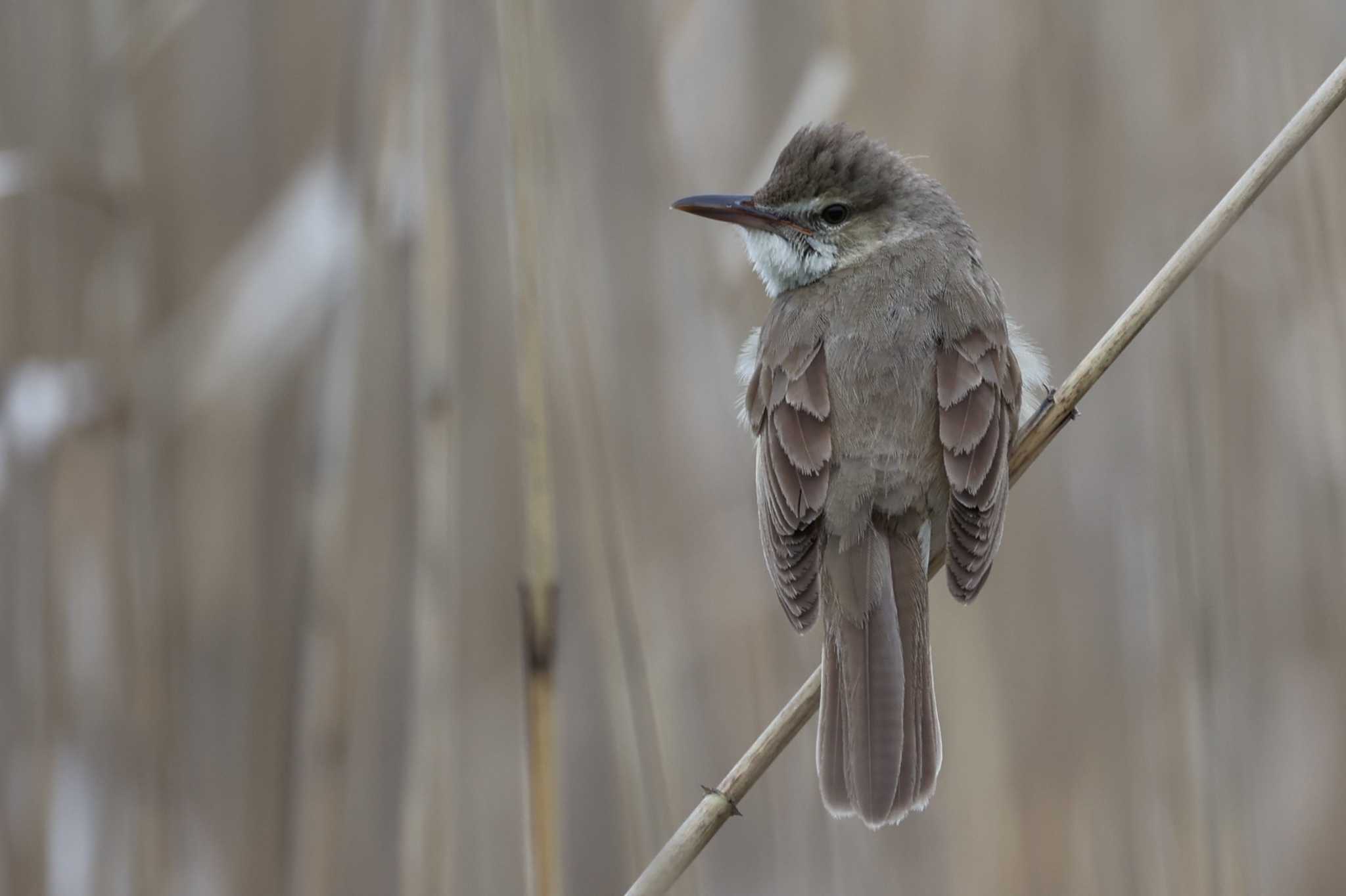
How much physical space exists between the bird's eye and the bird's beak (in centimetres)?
5

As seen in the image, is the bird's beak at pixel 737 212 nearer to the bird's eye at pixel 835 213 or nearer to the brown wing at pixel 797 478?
the bird's eye at pixel 835 213

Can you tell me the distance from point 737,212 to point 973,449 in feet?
2.37

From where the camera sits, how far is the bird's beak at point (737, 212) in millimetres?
2840

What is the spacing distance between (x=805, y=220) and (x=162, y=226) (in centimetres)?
159

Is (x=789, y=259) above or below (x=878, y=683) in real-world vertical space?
above

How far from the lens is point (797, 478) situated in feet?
8.73

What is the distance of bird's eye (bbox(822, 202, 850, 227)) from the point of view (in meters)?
2.99

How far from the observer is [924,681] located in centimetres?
252

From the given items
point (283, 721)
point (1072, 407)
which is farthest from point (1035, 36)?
point (283, 721)

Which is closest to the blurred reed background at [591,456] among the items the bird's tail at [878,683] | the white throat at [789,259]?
the white throat at [789,259]

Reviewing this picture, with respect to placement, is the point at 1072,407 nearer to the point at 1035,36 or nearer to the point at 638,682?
the point at 638,682

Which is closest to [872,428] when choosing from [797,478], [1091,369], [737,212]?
[797,478]

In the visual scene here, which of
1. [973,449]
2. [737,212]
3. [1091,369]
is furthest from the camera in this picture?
[737,212]

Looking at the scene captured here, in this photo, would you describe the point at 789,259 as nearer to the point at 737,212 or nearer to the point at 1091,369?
the point at 737,212
